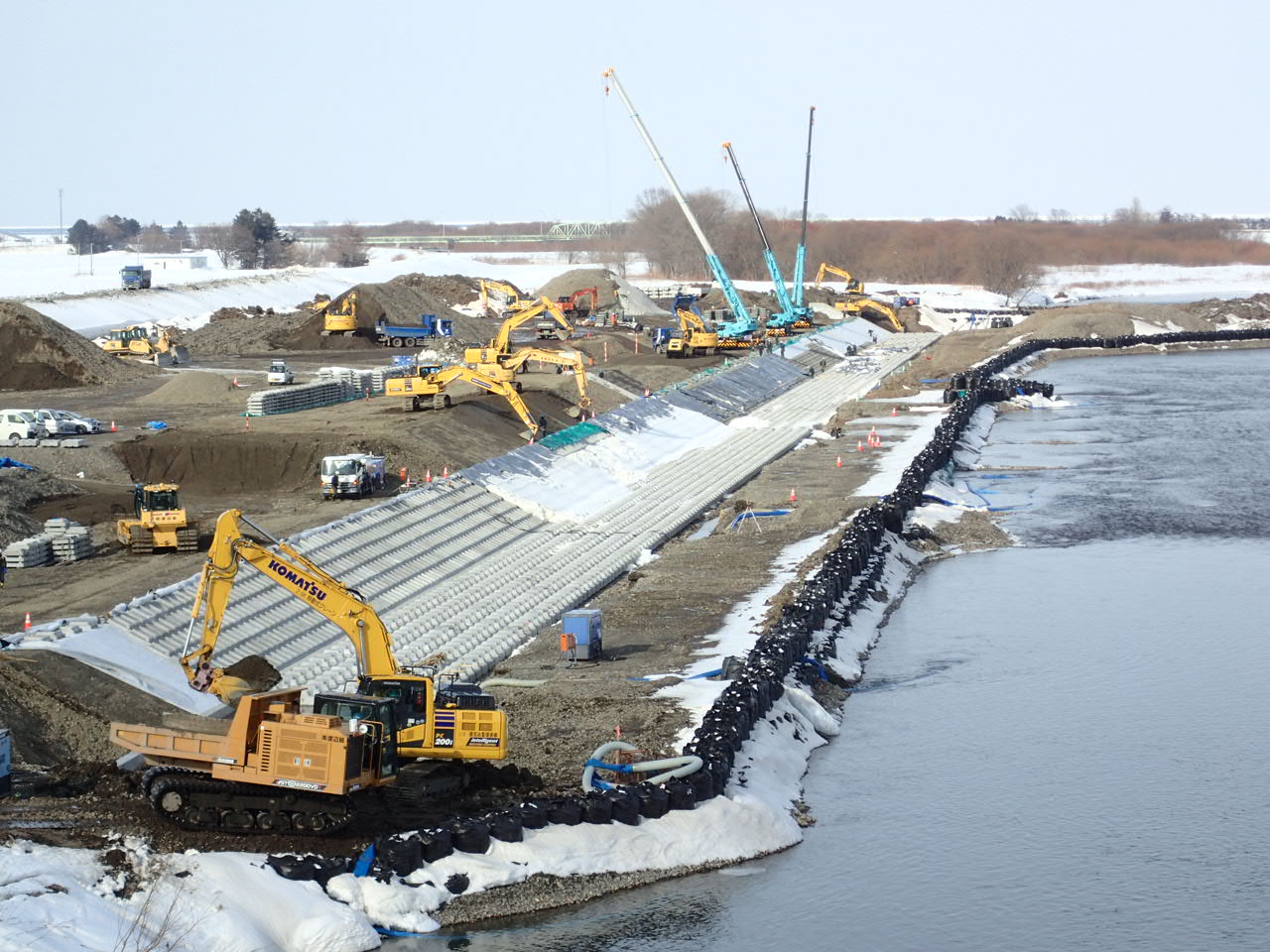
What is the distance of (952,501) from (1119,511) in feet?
16.7

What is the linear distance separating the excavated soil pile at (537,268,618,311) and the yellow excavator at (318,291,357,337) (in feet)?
80.7

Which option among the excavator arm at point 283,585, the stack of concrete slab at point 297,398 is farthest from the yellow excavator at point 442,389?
the excavator arm at point 283,585

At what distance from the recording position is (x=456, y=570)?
42188 millimetres

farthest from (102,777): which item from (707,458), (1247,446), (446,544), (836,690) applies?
(1247,446)

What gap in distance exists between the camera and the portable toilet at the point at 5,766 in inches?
904

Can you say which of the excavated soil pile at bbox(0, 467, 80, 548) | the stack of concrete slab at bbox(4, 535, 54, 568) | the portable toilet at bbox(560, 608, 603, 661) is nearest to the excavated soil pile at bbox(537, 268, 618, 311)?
the excavated soil pile at bbox(0, 467, 80, 548)

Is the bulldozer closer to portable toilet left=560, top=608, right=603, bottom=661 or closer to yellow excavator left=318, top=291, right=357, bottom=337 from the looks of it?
portable toilet left=560, top=608, right=603, bottom=661

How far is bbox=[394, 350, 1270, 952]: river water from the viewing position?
22328 millimetres

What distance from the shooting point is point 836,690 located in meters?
32.9

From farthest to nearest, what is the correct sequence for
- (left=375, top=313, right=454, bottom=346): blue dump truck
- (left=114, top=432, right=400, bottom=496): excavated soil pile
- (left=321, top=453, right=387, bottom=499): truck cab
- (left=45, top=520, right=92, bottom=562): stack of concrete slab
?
1. (left=375, top=313, right=454, bottom=346): blue dump truck
2. (left=114, top=432, right=400, bottom=496): excavated soil pile
3. (left=321, top=453, right=387, bottom=499): truck cab
4. (left=45, top=520, right=92, bottom=562): stack of concrete slab

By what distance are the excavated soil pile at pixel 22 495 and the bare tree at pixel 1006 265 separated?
134 m

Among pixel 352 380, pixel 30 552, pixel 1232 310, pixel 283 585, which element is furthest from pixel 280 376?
pixel 1232 310

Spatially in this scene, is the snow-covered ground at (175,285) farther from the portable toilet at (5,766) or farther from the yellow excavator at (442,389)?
the portable toilet at (5,766)

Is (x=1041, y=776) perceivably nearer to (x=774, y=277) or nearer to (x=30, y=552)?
(x=30, y=552)
